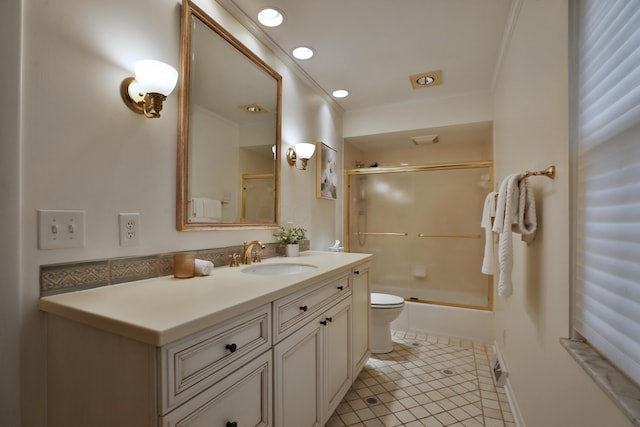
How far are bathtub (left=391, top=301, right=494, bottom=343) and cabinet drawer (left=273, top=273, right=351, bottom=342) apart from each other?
1639mm

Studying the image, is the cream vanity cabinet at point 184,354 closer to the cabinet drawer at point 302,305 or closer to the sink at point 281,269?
the cabinet drawer at point 302,305

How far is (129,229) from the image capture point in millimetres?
1147

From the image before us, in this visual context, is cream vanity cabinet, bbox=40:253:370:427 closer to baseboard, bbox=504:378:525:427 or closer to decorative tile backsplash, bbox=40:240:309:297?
decorative tile backsplash, bbox=40:240:309:297

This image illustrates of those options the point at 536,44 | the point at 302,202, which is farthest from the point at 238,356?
the point at 536,44

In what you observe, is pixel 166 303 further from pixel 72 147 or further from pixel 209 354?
pixel 72 147

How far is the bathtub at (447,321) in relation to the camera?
2740mm

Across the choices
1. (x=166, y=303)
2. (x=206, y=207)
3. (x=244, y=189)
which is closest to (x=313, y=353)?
(x=166, y=303)

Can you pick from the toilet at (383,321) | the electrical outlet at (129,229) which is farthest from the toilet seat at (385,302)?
the electrical outlet at (129,229)

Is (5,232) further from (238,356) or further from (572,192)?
(572,192)

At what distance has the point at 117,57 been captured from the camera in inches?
44.2

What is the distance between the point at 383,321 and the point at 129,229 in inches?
78.5

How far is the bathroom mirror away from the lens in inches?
54.7

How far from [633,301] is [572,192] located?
41cm

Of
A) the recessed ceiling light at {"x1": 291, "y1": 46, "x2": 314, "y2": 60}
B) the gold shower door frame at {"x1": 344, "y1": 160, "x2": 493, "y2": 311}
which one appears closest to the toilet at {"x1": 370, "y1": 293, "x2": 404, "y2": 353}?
the gold shower door frame at {"x1": 344, "y1": 160, "x2": 493, "y2": 311}
